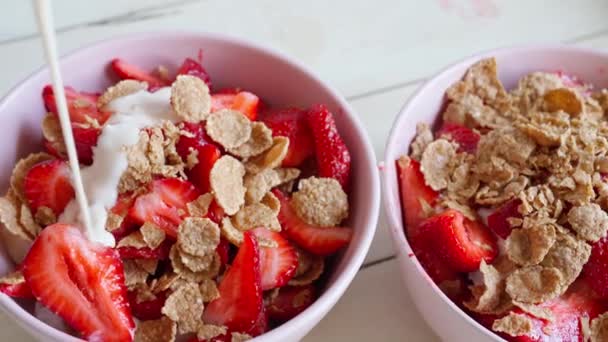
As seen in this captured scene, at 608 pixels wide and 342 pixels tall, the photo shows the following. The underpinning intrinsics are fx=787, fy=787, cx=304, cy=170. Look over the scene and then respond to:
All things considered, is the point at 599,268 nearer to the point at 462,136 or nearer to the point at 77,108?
the point at 462,136

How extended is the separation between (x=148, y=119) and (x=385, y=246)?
13.0 inches

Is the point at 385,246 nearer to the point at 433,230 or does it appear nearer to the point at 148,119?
the point at 433,230

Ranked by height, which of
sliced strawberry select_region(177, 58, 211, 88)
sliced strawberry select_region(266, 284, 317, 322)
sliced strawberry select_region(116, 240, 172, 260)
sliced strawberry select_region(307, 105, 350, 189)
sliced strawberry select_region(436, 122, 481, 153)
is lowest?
sliced strawberry select_region(266, 284, 317, 322)

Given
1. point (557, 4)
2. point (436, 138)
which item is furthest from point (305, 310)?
point (557, 4)

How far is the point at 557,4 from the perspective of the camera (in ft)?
4.06

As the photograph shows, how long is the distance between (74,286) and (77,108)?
221mm

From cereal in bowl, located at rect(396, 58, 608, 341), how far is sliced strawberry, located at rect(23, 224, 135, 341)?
32cm

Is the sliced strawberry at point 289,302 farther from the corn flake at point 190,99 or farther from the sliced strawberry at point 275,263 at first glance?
the corn flake at point 190,99

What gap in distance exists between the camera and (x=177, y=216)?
0.78 meters

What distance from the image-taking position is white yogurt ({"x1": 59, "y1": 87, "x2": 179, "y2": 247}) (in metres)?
0.76

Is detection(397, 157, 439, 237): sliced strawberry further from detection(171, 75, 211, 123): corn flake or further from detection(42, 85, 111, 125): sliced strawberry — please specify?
detection(42, 85, 111, 125): sliced strawberry

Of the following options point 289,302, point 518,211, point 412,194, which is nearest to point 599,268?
point 518,211

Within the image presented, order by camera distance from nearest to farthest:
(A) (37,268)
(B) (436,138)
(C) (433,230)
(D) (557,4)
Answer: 1. (A) (37,268)
2. (C) (433,230)
3. (B) (436,138)
4. (D) (557,4)

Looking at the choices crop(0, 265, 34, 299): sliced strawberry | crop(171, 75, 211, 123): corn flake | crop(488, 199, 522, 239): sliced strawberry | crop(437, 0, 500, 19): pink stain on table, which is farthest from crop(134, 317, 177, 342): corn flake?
crop(437, 0, 500, 19): pink stain on table
